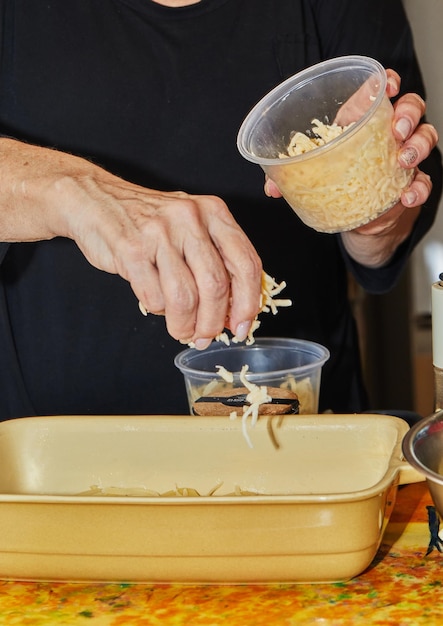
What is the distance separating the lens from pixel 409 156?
121cm

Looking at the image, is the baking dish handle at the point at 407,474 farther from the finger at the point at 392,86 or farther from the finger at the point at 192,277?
the finger at the point at 392,86

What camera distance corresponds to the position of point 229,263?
104 cm

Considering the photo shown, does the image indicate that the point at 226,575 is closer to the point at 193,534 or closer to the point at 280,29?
the point at 193,534

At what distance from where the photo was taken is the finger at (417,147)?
1205 millimetres

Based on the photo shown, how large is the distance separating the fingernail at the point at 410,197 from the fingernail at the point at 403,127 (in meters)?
0.09

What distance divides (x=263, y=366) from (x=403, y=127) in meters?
0.46

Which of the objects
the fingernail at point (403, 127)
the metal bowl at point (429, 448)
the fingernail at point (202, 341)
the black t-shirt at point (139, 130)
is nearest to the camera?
the metal bowl at point (429, 448)

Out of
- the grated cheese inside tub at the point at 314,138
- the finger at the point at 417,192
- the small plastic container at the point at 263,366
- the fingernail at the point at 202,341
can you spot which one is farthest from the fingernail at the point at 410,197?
the fingernail at the point at 202,341

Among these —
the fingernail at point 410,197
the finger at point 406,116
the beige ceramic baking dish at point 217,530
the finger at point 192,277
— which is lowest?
the beige ceramic baking dish at point 217,530

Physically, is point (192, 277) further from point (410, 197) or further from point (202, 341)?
point (410, 197)

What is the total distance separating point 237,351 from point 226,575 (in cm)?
52

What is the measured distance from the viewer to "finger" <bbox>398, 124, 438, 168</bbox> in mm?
1205

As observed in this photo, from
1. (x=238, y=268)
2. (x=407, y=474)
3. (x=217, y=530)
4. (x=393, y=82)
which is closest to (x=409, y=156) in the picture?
(x=393, y=82)

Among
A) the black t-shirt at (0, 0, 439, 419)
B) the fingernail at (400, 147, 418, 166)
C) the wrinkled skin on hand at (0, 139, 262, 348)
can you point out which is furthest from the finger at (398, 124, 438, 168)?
the black t-shirt at (0, 0, 439, 419)
